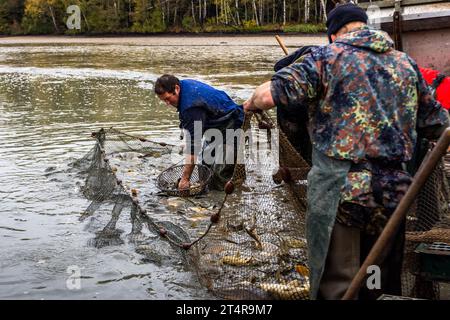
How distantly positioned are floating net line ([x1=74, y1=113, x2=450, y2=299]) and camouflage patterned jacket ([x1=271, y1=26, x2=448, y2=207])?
931 millimetres

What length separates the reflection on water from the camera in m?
4.85

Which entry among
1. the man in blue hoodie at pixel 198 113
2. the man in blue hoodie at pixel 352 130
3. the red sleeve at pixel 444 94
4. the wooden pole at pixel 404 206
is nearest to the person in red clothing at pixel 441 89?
the red sleeve at pixel 444 94

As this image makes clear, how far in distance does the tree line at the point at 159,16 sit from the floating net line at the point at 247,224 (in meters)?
49.7

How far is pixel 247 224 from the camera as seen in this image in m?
5.65

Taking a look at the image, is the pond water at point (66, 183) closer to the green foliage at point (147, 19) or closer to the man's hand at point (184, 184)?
the man's hand at point (184, 184)

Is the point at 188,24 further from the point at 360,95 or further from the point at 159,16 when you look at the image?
the point at 360,95

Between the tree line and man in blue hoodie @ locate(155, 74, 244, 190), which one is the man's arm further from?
the tree line

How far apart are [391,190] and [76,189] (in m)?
5.54

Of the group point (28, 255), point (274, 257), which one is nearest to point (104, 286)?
point (28, 255)

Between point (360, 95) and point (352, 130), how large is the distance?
0.19 meters

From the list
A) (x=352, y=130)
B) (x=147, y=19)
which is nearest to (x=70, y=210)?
(x=352, y=130)

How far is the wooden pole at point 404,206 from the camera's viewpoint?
100 inches

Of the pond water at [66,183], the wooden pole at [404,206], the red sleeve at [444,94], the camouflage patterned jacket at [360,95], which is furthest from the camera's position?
the pond water at [66,183]
